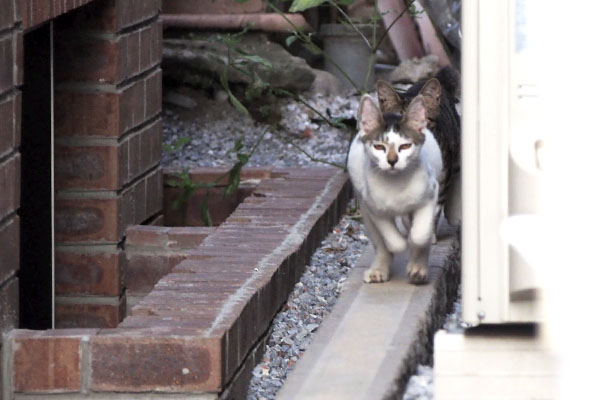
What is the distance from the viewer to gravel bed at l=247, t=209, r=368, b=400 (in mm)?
3939

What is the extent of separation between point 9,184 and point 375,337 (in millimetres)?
1032

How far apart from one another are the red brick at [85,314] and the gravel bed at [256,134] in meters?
1.15

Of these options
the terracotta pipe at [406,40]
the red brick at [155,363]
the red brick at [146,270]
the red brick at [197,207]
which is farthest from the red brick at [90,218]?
the terracotta pipe at [406,40]

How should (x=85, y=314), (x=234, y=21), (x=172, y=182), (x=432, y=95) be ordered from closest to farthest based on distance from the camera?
(x=432, y=95), (x=85, y=314), (x=172, y=182), (x=234, y=21)

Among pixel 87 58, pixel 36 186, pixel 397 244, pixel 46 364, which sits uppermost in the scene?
pixel 87 58

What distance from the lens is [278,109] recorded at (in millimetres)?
6387

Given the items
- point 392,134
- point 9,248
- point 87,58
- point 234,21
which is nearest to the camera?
point 9,248

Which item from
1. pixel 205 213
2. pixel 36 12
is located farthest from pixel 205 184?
pixel 36 12

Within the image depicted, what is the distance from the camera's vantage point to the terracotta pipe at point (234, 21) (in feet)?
21.3

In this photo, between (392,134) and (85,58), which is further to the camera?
(85,58)

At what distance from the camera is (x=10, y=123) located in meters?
3.62

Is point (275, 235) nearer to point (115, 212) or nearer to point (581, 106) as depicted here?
point (115, 212)

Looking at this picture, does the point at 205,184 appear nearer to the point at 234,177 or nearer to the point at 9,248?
the point at 234,177

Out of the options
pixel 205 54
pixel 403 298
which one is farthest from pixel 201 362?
pixel 205 54
